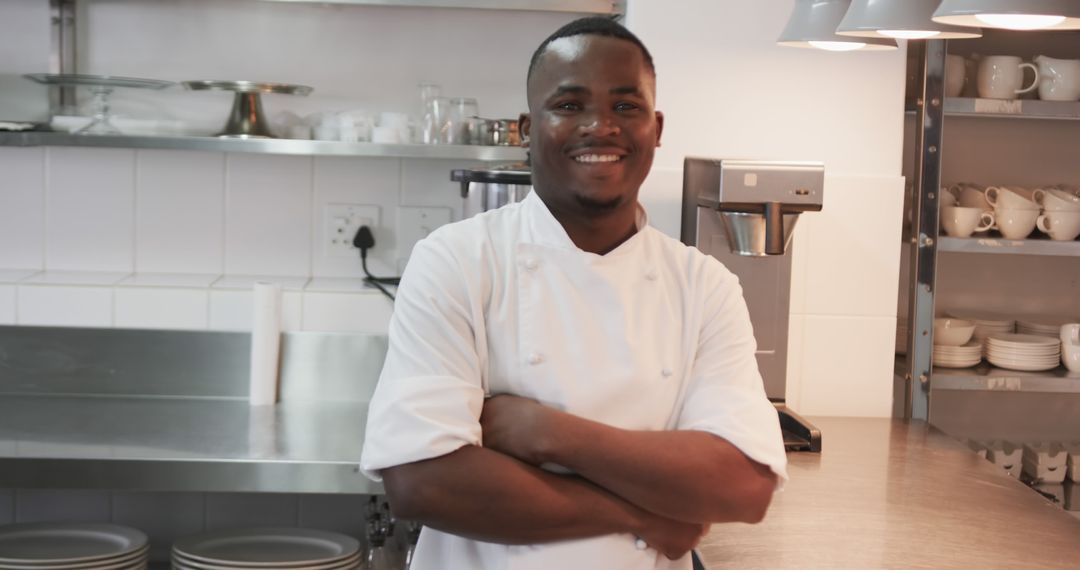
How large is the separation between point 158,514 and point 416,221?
0.86 m

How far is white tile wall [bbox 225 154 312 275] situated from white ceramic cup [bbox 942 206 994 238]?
139cm

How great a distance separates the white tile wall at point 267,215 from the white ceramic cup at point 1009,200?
1501 mm

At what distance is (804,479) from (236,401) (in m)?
1.26

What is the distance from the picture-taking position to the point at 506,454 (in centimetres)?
137

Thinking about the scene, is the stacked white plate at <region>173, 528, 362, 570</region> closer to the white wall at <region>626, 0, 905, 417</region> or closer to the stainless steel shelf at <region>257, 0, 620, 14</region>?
the white wall at <region>626, 0, 905, 417</region>

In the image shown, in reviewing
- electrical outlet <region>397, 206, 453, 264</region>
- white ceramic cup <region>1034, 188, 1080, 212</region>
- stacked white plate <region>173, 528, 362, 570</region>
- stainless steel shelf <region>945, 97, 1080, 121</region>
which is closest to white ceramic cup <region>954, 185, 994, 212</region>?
white ceramic cup <region>1034, 188, 1080, 212</region>

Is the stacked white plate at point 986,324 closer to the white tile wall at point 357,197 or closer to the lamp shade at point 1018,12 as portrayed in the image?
the white tile wall at point 357,197

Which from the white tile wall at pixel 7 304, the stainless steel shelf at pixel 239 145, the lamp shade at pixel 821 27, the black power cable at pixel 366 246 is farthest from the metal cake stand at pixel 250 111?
the lamp shade at pixel 821 27

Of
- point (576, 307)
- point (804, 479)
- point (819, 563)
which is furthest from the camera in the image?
point (804, 479)

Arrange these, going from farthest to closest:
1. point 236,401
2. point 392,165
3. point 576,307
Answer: point 392,165 < point 236,401 < point 576,307

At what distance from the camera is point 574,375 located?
4.63ft

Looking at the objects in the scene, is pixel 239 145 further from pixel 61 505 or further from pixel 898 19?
pixel 898 19

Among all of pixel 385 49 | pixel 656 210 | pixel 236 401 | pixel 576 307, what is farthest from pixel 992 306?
pixel 576 307

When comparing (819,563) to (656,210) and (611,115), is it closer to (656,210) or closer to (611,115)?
(611,115)
